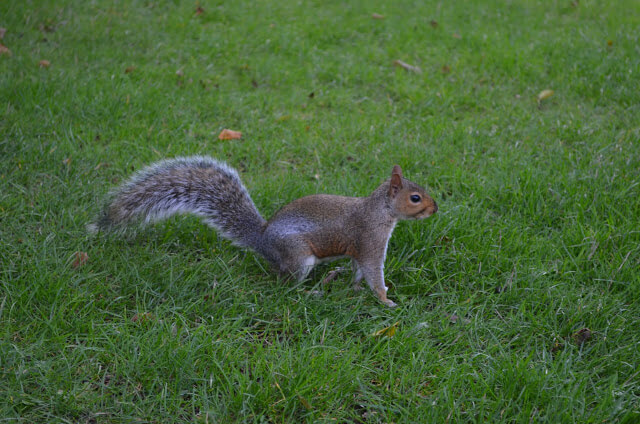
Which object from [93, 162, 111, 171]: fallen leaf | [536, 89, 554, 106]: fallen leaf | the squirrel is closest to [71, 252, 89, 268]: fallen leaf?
the squirrel

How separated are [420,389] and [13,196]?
2050mm

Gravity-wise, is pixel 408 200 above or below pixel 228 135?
above

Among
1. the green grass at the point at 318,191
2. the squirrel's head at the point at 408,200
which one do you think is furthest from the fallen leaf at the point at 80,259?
the squirrel's head at the point at 408,200

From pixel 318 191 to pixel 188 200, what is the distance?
2.47 ft

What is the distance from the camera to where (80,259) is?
2.20 metres

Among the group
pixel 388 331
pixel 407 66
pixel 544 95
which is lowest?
pixel 388 331

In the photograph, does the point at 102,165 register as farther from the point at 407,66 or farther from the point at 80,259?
the point at 407,66

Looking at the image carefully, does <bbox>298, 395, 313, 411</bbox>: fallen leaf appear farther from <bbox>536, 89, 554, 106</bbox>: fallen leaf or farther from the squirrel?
<bbox>536, 89, 554, 106</bbox>: fallen leaf

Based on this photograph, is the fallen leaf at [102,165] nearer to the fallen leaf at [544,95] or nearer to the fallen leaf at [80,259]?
the fallen leaf at [80,259]

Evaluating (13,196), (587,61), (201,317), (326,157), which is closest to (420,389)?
(201,317)

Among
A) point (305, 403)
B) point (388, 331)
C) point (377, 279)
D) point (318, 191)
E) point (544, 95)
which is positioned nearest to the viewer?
point (305, 403)

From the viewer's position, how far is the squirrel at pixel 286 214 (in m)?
2.19

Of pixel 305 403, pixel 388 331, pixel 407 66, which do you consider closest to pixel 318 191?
pixel 388 331

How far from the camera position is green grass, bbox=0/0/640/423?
1.70 metres
